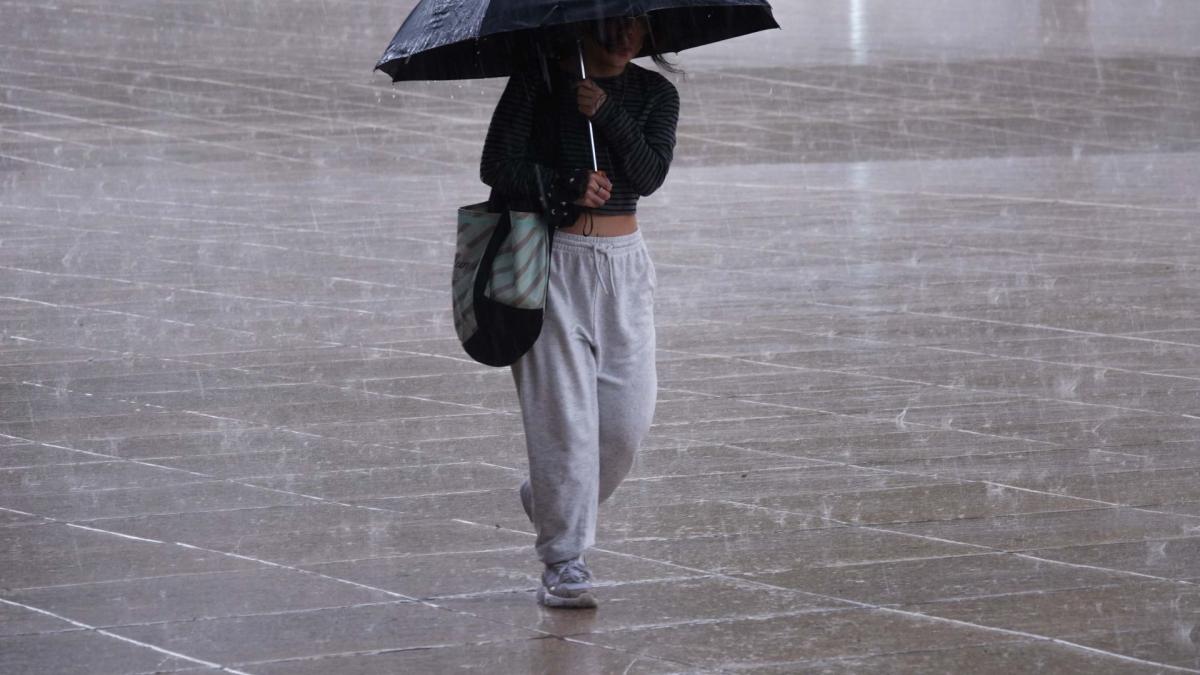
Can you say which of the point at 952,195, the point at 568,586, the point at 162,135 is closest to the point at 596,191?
the point at 568,586

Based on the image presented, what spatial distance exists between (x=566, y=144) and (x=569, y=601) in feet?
3.61

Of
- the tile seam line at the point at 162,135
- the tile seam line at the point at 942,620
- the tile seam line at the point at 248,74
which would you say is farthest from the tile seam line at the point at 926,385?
the tile seam line at the point at 248,74

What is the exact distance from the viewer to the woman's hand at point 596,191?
4215 mm

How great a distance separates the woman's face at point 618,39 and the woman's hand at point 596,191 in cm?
30

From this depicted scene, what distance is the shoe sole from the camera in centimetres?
438

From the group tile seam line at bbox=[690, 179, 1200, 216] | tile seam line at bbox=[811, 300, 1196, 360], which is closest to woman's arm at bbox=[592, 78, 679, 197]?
tile seam line at bbox=[811, 300, 1196, 360]

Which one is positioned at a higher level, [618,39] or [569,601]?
[618,39]

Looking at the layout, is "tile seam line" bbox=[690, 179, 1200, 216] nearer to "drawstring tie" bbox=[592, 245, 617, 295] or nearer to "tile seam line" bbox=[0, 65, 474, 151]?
"tile seam line" bbox=[0, 65, 474, 151]

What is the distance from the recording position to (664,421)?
21.4 feet

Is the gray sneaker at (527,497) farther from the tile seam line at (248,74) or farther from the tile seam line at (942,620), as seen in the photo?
the tile seam line at (248,74)

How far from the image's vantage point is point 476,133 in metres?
16.5

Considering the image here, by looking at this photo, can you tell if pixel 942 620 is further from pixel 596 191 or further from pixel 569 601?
pixel 596 191

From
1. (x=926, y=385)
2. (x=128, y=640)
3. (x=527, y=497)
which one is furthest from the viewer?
(x=926, y=385)

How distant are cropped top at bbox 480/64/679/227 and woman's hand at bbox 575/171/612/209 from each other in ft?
0.06
